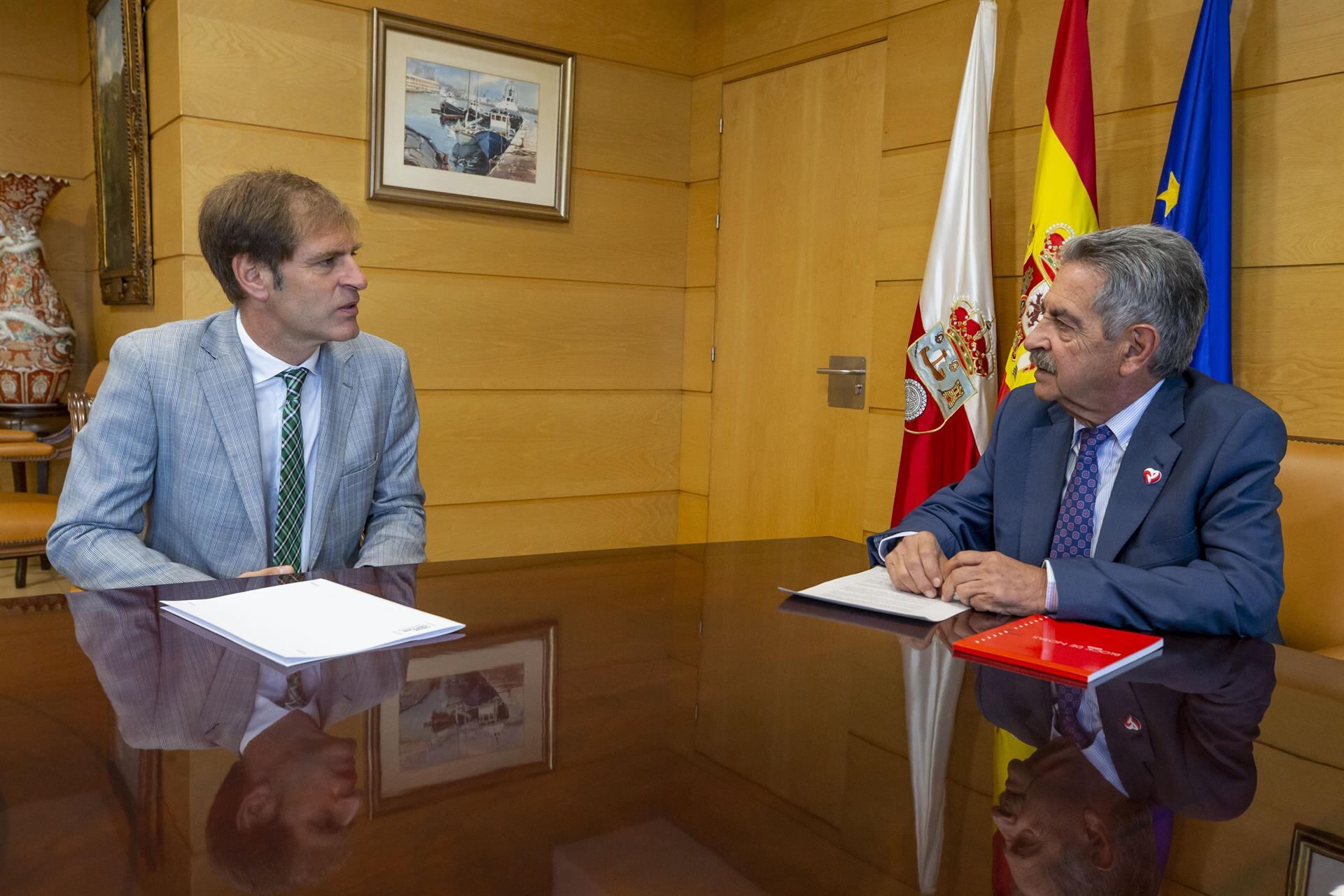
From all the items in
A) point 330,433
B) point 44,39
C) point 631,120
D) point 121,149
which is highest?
Answer: point 44,39

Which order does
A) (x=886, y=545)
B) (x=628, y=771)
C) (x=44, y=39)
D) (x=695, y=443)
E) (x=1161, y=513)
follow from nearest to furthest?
1. (x=628, y=771)
2. (x=1161, y=513)
3. (x=886, y=545)
4. (x=695, y=443)
5. (x=44, y=39)

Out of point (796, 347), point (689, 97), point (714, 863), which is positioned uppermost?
point (689, 97)

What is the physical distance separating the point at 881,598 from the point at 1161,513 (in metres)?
0.53

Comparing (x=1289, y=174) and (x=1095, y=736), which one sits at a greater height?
(x=1289, y=174)

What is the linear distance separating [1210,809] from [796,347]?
3485mm

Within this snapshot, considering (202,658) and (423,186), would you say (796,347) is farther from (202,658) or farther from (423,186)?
(202,658)

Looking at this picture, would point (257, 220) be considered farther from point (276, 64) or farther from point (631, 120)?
point (631, 120)

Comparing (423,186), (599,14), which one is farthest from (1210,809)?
(599,14)

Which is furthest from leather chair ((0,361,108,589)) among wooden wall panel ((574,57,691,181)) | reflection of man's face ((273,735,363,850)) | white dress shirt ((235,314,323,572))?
reflection of man's face ((273,735,363,850))

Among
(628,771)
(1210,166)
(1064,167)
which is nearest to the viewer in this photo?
(628,771)

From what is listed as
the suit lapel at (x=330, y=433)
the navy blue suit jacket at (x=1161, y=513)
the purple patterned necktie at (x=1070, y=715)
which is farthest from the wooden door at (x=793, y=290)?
the purple patterned necktie at (x=1070, y=715)

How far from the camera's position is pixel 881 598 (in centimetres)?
155

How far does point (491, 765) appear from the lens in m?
0.88

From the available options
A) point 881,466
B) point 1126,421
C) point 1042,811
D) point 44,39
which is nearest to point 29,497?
point 44,39
